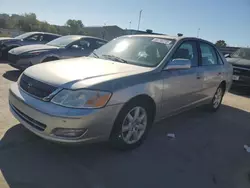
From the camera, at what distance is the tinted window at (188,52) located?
4.17 m

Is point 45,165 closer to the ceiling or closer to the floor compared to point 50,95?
closer to the floor

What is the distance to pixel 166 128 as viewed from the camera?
15.0 ft

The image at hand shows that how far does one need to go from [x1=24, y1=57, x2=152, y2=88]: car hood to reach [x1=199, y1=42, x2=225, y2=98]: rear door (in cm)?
175

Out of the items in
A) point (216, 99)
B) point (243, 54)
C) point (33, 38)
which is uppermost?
point (243, 54)

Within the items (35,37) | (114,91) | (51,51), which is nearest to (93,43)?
(51,51)

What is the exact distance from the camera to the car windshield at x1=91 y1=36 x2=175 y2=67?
3.89 meters

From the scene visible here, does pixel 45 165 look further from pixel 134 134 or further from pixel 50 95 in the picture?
pixel 134 134

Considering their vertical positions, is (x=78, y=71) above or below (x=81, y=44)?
above

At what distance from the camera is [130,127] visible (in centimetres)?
342

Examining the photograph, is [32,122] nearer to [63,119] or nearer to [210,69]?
[63,119]

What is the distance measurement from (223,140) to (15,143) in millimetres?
3221

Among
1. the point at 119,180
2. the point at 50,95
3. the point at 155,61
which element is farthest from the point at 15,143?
the point at 155,61

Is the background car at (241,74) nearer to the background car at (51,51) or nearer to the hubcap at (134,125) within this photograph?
the background car at (51,51)

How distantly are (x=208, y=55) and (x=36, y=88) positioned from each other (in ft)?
11.7
